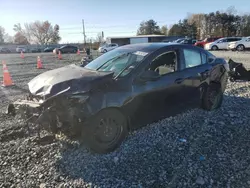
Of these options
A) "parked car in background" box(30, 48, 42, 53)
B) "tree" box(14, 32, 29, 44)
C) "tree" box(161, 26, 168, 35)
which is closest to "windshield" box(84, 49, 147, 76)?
"parked car in background" box(30, 48, 42, 53)

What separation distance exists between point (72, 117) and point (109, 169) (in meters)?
0.88

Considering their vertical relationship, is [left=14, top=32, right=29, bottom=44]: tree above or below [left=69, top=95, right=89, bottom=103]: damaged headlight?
above

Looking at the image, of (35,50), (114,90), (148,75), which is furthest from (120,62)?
(35,50)

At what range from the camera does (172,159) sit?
3.29 meters

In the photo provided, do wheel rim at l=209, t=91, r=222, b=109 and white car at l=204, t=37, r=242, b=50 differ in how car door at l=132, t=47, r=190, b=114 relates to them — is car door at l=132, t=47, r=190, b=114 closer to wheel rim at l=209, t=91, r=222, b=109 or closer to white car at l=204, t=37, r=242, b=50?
wheel rim at l=209, t=91, r=222, b=109

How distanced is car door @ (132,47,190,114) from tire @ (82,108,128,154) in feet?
1.67

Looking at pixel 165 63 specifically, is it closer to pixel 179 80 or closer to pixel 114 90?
pixel 179 80

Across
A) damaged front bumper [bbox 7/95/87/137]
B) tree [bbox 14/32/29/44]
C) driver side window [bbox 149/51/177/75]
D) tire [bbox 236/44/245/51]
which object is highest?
tree [bbox 14/32/29/44]

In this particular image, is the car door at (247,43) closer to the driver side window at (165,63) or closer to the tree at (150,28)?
the driver side window at (165,63)

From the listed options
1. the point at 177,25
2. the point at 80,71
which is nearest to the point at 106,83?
the point at 80,71

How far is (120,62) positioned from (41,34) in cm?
10308

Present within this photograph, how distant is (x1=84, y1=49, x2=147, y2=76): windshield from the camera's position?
3.81 metres

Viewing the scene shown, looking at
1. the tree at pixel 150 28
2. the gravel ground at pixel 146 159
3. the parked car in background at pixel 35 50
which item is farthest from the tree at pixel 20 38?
the gravel ground at pixel 146 159

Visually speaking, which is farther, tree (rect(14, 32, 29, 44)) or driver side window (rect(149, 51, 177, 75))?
tree (rect(14, 32, 29, 44))
